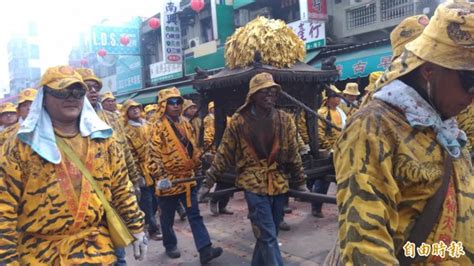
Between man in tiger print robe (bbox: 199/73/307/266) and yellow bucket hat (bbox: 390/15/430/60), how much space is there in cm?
159

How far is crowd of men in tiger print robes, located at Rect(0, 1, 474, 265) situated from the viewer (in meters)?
1.68

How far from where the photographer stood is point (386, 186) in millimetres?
1679

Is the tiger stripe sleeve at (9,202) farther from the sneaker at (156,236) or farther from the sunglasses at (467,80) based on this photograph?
the sneaker at (156,236)

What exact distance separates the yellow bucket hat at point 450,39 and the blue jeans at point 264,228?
2756 mm

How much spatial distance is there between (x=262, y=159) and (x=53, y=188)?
2.20 m

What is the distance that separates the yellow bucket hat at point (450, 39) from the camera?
161 centimetres

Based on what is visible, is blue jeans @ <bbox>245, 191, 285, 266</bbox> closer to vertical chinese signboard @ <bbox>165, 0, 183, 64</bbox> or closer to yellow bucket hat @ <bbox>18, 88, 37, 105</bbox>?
yellow bucket hat @ <bbox>18, 88, 37, 105</bbox>

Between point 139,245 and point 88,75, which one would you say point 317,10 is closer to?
point 88,75

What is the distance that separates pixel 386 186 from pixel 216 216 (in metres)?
6.05

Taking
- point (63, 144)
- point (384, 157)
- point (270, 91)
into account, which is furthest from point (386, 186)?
point (270, 91)

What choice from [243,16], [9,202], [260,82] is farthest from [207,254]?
[243,16]

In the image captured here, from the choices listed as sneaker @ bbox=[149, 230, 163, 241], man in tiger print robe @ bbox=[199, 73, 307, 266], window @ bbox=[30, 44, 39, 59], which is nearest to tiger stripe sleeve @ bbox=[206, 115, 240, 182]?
man in tiger print robe @ bbox=[199, 73, 307, 266]

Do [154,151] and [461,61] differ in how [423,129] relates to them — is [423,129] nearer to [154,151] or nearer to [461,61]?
[461,61]

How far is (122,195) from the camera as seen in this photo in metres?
3.22
